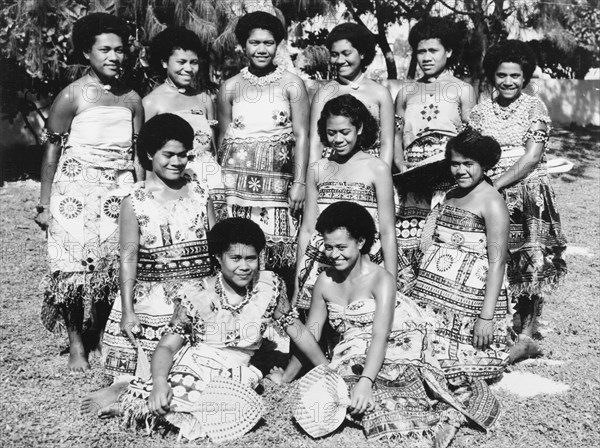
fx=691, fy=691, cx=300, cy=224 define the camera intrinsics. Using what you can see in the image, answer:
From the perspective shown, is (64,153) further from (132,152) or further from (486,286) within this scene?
(486,286)

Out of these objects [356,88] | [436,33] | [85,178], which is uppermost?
[436,33]

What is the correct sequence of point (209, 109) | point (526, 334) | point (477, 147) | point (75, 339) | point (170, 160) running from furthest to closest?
point (526, 334) < point (209, 109) < point (75, 339) < point (477, 147) < point (170, 160)

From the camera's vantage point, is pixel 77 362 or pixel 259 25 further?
pixel 259 25

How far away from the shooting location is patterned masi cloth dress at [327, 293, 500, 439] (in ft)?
10.9

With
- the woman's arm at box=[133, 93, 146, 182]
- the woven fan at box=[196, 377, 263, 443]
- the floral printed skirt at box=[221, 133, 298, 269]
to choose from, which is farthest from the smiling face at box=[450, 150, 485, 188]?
the woman's arm at box=[133, 93, 146, 182]

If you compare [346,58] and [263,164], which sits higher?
[346,58]

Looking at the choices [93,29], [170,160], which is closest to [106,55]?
[93,29]

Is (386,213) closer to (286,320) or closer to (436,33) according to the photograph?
(286,320)

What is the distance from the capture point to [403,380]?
3.55m

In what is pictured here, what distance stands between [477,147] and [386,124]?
728 millimetres

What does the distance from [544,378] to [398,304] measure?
3.59 ft

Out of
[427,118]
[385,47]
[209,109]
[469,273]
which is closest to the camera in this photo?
[469,273]

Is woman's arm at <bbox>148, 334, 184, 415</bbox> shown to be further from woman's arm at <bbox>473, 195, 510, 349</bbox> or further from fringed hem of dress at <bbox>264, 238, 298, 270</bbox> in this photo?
woman's arm at <bbox>473, 195, 510, 349</bbox>

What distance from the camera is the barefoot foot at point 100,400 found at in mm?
3523
